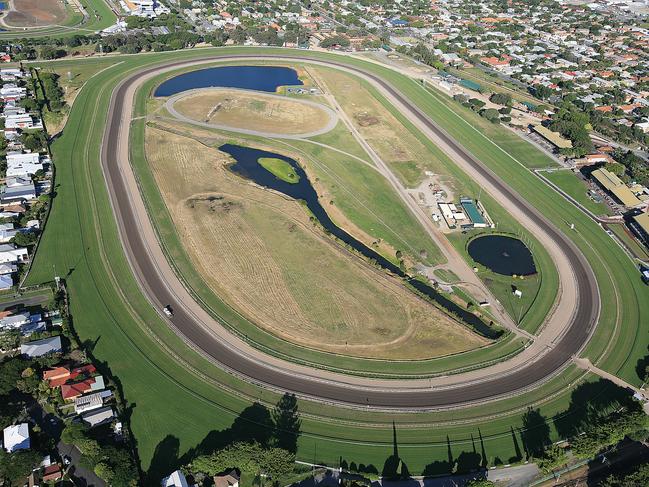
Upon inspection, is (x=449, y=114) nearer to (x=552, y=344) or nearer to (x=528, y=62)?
(x=528, y=62)

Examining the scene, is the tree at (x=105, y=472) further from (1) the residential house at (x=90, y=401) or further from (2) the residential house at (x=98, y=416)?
(1) the residential house at (x=90, y=401)

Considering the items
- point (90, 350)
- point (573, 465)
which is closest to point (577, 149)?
point (573, 465)

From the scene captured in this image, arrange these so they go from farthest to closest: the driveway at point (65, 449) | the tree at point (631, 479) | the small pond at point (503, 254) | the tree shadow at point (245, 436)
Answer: the small pond at point (503, 254) < the tree shadow at point (245, 436) < the tree at point (631, 479) < the driveway at point (65, 449)

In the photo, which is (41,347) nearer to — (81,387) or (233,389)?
(81,387)

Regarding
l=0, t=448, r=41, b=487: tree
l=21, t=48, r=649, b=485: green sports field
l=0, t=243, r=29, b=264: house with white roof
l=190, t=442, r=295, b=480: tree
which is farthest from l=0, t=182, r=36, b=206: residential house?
l=190, t=442, r=295, b=480: tree

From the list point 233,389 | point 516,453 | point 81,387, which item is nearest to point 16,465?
point 81,387

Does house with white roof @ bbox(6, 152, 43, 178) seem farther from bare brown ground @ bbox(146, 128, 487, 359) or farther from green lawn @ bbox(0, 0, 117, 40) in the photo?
green lawn @ bbox(0, 0, 117, 40)

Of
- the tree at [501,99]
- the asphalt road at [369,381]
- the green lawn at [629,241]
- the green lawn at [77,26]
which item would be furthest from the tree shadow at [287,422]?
the green lawn at [77,26]
